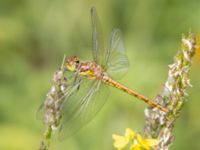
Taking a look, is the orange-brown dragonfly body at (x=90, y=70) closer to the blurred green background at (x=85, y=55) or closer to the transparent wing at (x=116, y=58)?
the transparent wing at (x=116, y=58)

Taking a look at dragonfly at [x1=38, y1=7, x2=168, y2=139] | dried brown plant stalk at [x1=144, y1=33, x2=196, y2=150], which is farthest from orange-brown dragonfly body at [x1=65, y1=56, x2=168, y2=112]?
dried brown plant stalk at [x1=144, y1=33, x2=196, y2=150]

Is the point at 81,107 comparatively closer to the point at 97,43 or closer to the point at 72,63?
the point at 72,63

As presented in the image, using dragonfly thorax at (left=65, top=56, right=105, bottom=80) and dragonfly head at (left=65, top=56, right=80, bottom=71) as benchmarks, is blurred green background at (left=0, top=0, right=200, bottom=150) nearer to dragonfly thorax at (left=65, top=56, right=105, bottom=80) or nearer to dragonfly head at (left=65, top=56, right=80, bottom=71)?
dragonfly thorax at (left=65, top=56, right=105, bottom=80)

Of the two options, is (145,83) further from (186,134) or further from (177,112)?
(177,112)

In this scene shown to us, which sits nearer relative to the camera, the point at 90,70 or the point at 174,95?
the point at 174,95

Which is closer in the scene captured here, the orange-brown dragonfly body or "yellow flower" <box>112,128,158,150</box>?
"yellow flower" <box>112,128,158,150</box>

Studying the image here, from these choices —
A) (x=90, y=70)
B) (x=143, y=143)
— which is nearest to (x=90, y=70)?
(x=90, y=70)

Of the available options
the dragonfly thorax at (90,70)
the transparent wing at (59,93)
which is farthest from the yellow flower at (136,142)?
the dragonfly thorax at (90,70)
